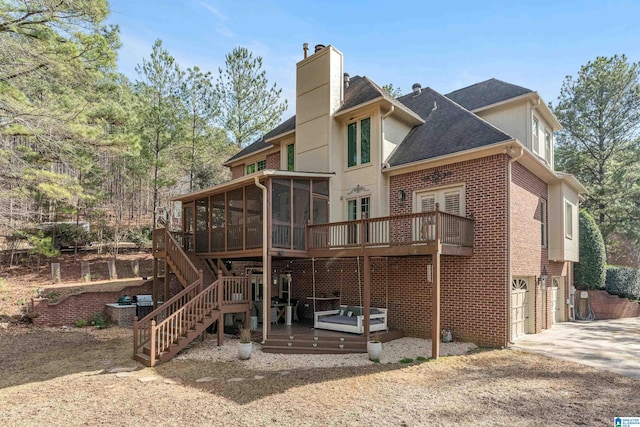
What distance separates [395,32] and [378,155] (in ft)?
15.3

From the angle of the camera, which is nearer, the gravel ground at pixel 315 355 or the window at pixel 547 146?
the gravel ground at pixel 315 355

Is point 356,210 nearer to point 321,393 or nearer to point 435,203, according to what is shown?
point 435,203

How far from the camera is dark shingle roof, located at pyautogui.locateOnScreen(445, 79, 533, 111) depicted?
49.6 feet

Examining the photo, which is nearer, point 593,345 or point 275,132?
point 593,345

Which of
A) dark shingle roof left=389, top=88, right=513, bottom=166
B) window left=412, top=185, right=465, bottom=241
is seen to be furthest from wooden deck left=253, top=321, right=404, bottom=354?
dark shingle roof left=389, top=88, right=513, bottom=166

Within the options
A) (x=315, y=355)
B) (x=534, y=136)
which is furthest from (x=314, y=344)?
(x=534, y=136)

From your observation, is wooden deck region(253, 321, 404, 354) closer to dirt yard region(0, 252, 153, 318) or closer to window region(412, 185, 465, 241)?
window region(412, 185, 465, 241)

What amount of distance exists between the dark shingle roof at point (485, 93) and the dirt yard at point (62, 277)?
17383mm

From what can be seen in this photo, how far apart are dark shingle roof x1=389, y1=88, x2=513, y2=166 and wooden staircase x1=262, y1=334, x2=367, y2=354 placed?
6.15 metres

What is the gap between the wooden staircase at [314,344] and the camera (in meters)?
11.0

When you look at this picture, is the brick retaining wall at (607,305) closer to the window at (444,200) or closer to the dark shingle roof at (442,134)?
the window at (444,200)

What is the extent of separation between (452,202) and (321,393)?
7512 millimetres

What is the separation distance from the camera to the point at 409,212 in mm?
13484

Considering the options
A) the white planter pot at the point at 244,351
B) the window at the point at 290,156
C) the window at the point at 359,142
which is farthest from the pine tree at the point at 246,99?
the white planter pot at the point at 244,351
